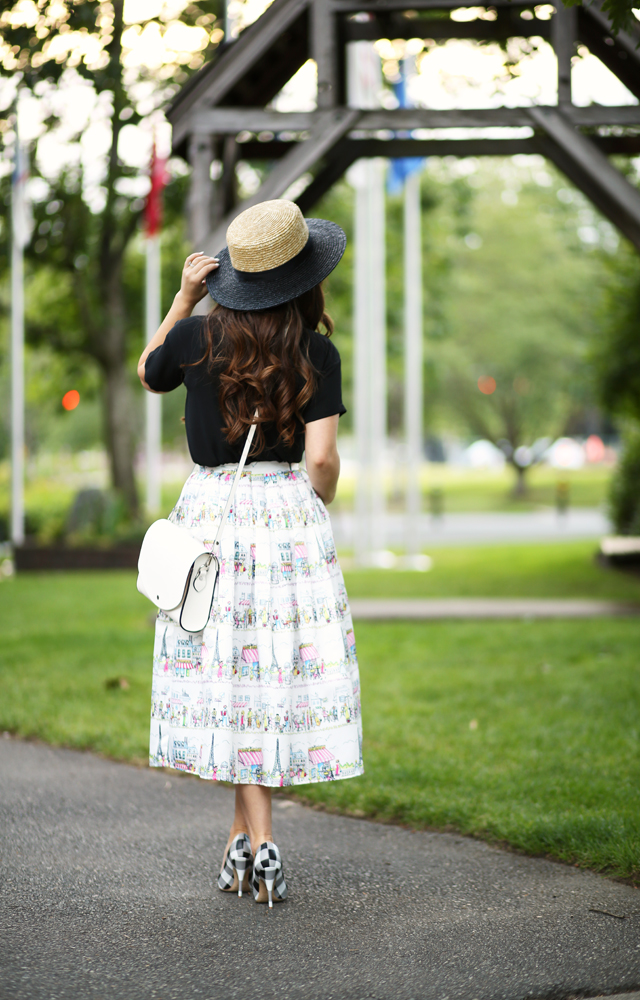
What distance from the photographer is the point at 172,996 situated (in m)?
2.61

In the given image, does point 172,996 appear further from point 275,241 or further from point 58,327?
point 58,327

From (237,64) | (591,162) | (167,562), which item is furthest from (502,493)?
(167,562)

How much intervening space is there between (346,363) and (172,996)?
2351cm

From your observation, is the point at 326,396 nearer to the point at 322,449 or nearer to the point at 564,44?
the point at 322,449

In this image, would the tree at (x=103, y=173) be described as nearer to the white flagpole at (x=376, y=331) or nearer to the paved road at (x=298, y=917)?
the white flagpole at (x=376, y=331)

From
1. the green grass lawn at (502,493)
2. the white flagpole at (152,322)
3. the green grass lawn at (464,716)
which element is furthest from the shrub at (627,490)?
the green grass lawn at (502,493)

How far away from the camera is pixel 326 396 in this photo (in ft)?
10.3

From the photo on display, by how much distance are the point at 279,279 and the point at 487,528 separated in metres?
22.0

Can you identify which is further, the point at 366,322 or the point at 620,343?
the point at 366,322

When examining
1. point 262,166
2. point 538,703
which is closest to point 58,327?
point 262,166

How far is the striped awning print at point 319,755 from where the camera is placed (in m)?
3.19

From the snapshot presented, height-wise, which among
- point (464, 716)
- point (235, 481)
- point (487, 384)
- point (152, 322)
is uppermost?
point (152, 322)

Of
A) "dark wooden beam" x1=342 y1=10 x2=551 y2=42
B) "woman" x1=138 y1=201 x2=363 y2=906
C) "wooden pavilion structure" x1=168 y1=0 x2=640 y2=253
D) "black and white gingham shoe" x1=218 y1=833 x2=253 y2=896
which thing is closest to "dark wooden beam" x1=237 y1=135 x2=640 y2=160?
"wooden pavilion structure" x1=168 y1=0 x2=640 y2=253

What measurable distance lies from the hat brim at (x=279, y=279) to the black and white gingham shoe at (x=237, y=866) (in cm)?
167
